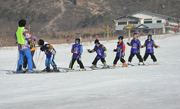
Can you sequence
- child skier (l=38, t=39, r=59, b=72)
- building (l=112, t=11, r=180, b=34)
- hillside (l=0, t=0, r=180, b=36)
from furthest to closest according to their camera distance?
hillside (l=0, t=0, r=180, b=36) < building (l=112, t=11, r=180, b=34) < child skier (l=38, t=39, r=59, b=72)

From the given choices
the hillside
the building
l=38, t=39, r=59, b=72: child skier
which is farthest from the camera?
the hillside

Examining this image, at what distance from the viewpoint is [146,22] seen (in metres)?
78.0

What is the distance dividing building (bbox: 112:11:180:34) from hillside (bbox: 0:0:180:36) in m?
18.3

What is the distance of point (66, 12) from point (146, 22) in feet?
117

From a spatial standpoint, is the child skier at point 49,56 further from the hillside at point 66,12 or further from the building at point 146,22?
the hillside at point 66,12

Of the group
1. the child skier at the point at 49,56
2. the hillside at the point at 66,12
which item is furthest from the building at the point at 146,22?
the child skier at the point at 49,56

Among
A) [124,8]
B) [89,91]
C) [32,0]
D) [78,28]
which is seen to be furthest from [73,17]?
[89,91]

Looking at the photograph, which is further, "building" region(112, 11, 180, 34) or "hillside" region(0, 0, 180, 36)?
"hillside" region(0, 0, 180, 36)

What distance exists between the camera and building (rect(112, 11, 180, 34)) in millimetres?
72988

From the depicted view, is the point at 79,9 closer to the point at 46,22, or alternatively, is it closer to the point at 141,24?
the point at 46,22

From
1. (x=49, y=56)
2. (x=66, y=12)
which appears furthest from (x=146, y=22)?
(x=49, y=56)

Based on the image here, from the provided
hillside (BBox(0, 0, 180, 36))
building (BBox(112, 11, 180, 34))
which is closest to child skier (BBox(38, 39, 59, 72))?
building (BBox(112, 11, 180, 34))

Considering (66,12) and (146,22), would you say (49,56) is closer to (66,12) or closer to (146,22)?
(146,22)

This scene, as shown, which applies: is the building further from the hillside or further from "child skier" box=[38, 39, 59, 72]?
"child skier" box=[38, 39, 59, 72]
